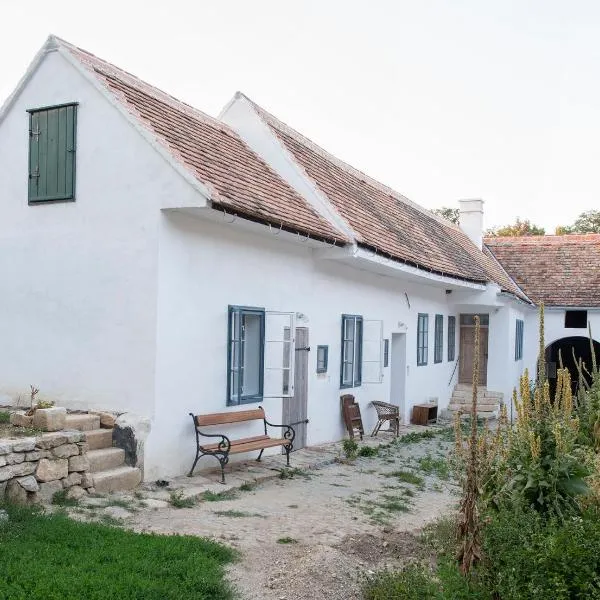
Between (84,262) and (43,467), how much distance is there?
10.2 ft

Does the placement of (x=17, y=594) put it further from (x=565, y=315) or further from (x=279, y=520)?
(x=565, y=315)

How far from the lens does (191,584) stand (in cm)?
509

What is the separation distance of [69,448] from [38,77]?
17.5ft

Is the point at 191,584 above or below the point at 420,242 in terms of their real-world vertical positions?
below

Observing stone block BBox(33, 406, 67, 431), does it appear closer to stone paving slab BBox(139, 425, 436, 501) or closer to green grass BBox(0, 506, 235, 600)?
stone paving slab BBox(139, 425, 436, 501)

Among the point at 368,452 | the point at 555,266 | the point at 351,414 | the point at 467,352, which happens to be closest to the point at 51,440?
the point at 368,452

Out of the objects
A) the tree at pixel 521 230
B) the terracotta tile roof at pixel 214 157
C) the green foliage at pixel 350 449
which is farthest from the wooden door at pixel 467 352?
the tree at pixel 521 230

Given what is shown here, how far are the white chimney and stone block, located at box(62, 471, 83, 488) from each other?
1952 cm

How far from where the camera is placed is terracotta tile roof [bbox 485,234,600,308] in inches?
909

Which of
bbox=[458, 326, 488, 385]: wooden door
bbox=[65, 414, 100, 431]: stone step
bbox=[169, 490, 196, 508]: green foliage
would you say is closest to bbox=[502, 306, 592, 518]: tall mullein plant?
bbox=[169, 490, 196, 508]: green foliage

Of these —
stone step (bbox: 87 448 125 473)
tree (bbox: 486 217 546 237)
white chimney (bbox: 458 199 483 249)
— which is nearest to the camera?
stone step (bbox: 87 448 125 473)

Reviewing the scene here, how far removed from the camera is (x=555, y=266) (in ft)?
81.3

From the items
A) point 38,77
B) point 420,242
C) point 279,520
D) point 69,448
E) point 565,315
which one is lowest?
point 279,520

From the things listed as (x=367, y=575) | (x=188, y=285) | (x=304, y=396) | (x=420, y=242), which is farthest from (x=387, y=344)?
(x=367, y=575)
